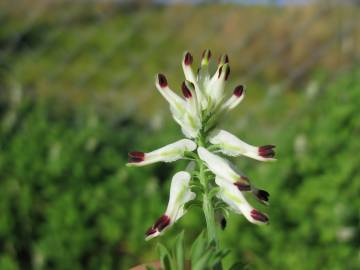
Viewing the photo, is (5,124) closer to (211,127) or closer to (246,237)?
(246,237)

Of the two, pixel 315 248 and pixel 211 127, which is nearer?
pixel 211 127

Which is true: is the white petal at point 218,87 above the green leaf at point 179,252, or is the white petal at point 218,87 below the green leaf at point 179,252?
above

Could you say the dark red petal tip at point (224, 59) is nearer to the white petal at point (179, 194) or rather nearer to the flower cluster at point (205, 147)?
the flower cluster at point (205, 147)

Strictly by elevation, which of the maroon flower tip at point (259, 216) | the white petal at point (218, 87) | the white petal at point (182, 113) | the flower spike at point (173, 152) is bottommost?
the maroon flower tip at point (259, 216)

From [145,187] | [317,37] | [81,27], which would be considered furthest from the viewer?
[81,27]

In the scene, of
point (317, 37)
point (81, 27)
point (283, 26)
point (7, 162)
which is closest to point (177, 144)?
point (7, 162)

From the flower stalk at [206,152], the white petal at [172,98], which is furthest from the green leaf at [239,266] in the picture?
the white petal at [172,98]

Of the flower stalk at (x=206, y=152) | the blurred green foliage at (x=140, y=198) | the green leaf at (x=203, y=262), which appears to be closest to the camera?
the green leaf at (x=203, y=262)

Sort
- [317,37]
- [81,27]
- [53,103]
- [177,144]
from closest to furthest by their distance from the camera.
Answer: [177,144] < [53,103] < [317,37] < [81,27]

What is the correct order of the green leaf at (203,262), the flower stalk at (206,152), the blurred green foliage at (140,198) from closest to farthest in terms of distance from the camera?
the green leaf at (203,262) < the flower stalk at (206,152) < the blurred green foliage at (140,198)
